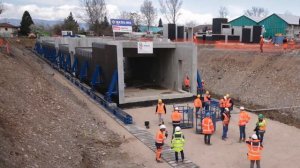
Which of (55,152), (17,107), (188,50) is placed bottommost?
(55,152)

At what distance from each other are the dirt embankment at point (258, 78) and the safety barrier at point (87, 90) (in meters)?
9.04

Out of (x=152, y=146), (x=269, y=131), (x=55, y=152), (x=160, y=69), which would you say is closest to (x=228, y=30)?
(x=160, y=69)

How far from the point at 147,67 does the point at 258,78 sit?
965cm

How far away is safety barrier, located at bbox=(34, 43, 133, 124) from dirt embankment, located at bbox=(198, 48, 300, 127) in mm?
9041

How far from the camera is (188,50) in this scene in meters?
22.6

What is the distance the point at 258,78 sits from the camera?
88.3ft

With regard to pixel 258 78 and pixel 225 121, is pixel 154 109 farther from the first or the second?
pixel 258 78

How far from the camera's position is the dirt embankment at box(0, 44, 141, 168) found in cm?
953

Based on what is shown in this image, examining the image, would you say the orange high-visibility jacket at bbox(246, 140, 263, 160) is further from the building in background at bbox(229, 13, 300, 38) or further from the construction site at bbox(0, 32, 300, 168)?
the building in background at bbox(229, 13, 300, 38)

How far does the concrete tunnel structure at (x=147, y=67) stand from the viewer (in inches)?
816

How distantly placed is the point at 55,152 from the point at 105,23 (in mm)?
76551

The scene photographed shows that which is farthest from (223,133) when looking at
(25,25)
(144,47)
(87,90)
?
(25,25)

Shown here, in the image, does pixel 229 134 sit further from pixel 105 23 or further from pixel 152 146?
pixel 105 23

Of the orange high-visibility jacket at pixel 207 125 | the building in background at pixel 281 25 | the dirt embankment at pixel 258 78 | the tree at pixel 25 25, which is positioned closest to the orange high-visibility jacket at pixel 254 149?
the orange high-visibility jacket at pixel 207 125
